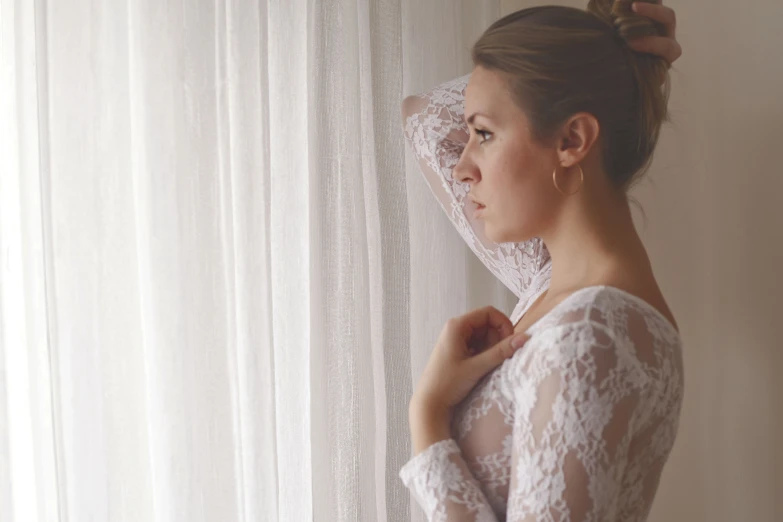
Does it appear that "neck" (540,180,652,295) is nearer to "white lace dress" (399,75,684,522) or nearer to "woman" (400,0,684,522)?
"woman" (400,0,684,522)

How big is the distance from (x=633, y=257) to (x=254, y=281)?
61cm

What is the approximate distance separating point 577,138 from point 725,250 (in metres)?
0.68

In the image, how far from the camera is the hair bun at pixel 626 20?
3.88ft

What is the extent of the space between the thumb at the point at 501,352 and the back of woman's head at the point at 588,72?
30 centimetres

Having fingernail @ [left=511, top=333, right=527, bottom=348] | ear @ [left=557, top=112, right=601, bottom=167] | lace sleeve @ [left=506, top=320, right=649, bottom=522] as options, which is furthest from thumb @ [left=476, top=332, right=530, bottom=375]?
ear @ [left=557, top=112, right=601, bottom=167]

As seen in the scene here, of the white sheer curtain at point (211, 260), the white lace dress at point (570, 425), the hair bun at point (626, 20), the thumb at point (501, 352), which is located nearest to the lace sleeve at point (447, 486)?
the white lace dress at point (570, 425)

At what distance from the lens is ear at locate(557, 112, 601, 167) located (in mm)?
1146

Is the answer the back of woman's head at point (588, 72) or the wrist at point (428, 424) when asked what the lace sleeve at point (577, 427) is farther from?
the back of woman's head at point (588, 72)

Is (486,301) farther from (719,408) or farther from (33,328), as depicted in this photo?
(33,328)

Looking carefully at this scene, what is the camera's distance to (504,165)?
1196 mm

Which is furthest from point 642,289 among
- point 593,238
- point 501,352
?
point 501,352

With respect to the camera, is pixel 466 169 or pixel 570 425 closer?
pixel 570 425

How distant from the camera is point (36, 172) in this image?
1064 mm

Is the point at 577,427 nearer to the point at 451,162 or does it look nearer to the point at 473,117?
the point at 473,117
